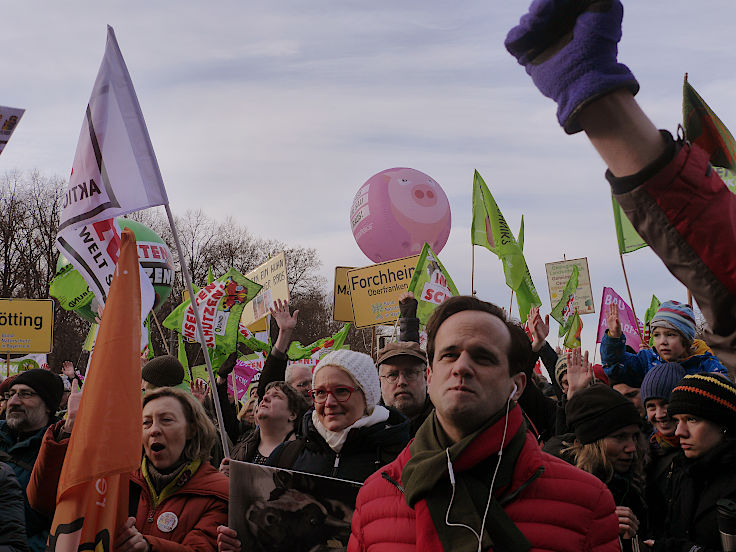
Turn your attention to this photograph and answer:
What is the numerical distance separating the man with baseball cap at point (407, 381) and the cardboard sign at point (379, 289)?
250 inches

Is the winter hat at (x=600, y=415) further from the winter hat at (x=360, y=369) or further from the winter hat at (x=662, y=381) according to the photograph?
the winter hat at (x=360, y=369)

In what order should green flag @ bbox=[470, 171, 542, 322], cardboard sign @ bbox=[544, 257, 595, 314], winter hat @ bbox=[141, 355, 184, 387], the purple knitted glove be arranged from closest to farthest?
the purple knitted glove → winter hat @ bbox=[141, 355, 184, 387] → green flag @ bbox=[470, 171, 542, 322] → cardboard sign @ bbox=[544, 257, 595, 314]

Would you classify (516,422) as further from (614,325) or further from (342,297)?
(342,297)

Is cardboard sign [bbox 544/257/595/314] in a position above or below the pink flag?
above

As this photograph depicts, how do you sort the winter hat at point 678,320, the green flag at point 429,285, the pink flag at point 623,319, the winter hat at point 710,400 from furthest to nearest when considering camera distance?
the pink flag at point 623,319 < the green flag at point 429,285 < the winter hat at point 678,320 < the winter hat at point 710,400

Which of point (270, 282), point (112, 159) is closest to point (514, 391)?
point (112, 159)

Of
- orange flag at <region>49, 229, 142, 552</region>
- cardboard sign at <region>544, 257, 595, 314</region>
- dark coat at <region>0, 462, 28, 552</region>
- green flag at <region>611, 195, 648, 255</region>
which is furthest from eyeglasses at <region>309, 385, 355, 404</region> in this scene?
cardboard sign at <region>544, 257, 595, 314</region>

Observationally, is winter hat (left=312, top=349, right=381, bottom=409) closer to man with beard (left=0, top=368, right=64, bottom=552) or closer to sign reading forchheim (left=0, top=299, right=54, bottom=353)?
man with beard (left=0, top=368, right=64, bottom=552)

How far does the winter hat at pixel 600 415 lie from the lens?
3.57 m

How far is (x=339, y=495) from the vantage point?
10.1 feet

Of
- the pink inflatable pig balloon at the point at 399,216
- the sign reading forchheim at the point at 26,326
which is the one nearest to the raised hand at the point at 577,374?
the pink inflatable pig balloon at the point at 399,216

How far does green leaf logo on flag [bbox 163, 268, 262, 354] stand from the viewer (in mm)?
9055

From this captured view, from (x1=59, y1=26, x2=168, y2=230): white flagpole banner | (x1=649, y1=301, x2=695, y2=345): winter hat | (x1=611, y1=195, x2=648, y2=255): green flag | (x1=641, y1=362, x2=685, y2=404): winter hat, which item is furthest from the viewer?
(x1=611, y1=195, x2=648, y2=255): green flag

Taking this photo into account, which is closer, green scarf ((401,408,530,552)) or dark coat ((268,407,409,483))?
green scarf ((401,408,530,552))
